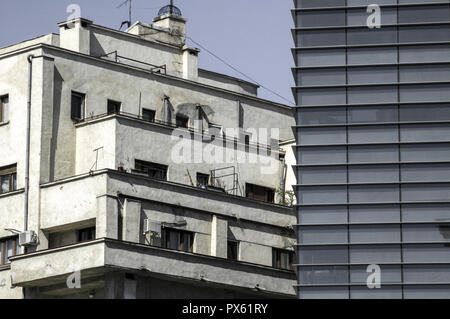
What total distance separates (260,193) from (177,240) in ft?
33.2

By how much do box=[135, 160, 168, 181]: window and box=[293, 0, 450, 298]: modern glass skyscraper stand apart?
16712 millimetres

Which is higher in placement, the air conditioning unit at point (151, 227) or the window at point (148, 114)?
the window at point (148, 114)

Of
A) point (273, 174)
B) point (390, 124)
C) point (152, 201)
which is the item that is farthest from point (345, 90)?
point (273, 174)

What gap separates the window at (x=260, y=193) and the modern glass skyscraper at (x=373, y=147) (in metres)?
21.2

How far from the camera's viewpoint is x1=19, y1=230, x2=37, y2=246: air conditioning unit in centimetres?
7519

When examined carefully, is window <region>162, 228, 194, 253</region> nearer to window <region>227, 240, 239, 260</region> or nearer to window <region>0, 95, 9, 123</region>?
window <region>227, 240, 239, 260</region>

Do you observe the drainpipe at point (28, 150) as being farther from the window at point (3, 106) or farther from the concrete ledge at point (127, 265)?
the concrete ledge at point (127, 265)

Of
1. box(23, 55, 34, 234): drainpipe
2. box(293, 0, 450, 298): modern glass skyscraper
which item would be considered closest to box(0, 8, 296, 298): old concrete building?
box(23, 55, 34, 234): drainpipe

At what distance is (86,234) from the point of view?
74.9 metres

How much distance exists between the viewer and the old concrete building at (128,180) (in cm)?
7338

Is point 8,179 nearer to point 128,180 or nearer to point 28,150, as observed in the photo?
point 28,150

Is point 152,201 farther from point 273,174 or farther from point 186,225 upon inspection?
point 273,174

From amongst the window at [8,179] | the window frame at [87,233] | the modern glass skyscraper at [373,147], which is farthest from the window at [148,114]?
the modern glass skyscraper at [373,147]

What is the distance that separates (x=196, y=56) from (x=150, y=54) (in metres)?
3.28
